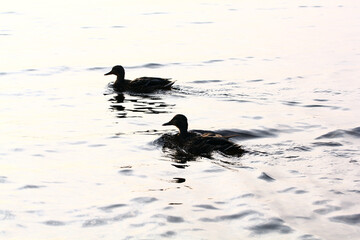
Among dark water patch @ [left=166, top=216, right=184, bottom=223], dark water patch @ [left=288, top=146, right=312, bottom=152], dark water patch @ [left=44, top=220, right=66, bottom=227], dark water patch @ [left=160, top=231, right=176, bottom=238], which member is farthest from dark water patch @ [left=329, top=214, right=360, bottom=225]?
dark water patch @ [left=44, top=220, right=66, bottom=227]

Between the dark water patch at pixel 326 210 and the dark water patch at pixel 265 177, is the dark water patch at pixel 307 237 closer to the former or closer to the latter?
the dark water patch at pixel 326 210

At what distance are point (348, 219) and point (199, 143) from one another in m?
3.80

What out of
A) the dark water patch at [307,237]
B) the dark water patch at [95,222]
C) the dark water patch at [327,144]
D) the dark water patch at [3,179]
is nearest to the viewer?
the dark water patch at [307,237]

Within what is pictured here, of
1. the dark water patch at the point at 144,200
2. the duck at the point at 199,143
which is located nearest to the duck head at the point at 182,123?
the duck at the point at 199,143

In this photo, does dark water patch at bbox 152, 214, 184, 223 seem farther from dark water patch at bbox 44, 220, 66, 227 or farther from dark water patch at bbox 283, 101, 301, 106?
dark water patch at bbox 283, 101, 301, 106

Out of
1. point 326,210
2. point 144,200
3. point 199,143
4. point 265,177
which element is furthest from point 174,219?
point 199,143

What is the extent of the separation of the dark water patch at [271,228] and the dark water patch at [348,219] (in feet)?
2.22

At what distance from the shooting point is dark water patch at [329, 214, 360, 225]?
8.80 meters

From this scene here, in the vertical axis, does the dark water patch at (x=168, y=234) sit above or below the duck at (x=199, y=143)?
below

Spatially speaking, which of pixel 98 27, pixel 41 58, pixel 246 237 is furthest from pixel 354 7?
pixel 246 237

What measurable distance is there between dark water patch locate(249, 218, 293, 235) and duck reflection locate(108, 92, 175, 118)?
23.0 ft

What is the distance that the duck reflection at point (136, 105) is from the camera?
15750 millimetres

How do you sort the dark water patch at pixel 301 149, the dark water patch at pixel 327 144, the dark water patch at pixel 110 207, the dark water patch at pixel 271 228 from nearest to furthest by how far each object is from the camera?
the dark water patch at pixel 271 228, the dark water patch at pixel 110 207, the dark water patch at pixel 301 149, the dark water patch at pixel 327 144

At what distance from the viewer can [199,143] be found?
39.9 ft
